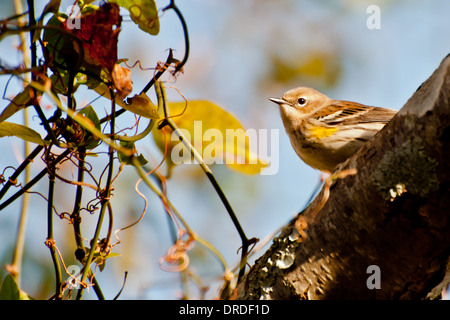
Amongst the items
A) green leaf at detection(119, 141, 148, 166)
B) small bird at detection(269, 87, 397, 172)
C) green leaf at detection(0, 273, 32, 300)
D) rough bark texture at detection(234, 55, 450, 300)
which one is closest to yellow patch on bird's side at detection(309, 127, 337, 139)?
small bird at detection(269, 87, 397, 172)

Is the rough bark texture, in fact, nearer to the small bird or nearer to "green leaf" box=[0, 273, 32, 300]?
"green leaf" box=[0, 273, 32, 300]

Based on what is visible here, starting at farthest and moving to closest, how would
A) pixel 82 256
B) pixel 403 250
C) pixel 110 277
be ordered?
pixel 110 277, pixel 82 256, pixel 403 250

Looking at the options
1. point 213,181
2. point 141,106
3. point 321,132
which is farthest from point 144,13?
point 321,132

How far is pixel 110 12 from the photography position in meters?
1.33

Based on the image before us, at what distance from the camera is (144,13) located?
1.43m

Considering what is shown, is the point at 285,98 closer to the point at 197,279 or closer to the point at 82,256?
the point at 197,279

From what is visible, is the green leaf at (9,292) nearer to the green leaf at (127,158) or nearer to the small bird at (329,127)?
the green leaf at (127,158)

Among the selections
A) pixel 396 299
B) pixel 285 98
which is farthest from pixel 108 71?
pixel 285 98

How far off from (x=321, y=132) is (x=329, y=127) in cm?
7

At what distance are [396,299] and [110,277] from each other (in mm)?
3002

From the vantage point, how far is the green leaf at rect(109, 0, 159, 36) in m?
1.43

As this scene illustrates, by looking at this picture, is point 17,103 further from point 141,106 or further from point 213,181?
point 213,181

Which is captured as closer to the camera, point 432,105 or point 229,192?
point 432,105

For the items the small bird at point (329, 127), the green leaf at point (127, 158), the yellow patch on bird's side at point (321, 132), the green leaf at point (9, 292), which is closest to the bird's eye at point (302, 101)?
the small bird at point (329, 127)
